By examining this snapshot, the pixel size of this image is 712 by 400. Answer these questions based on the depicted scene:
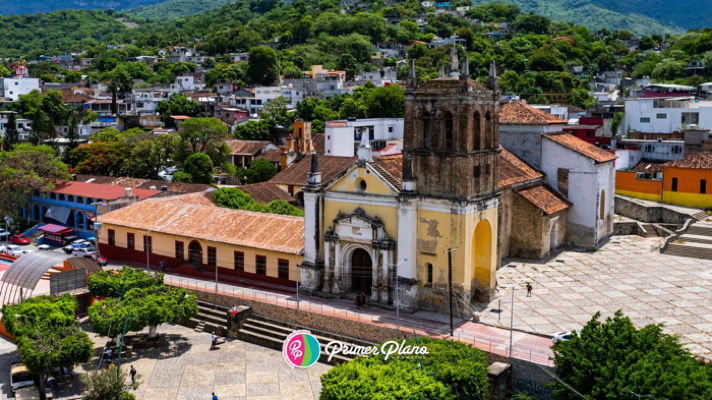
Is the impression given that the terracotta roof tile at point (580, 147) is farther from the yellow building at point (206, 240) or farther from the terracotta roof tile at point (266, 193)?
the terracotta roof tile at point (266, 193)

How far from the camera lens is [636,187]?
176 ft

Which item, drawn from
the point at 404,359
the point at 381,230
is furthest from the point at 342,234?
the point at 404,359

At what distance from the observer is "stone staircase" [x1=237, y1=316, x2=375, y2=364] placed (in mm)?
30445

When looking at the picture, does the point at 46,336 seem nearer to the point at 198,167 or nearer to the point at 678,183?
the point at 198,167

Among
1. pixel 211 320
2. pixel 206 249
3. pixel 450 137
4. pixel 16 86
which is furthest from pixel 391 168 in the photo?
pixel 16 86

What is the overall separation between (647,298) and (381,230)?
1382cm

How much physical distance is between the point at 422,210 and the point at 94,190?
112 feet

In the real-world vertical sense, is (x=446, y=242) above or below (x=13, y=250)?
above

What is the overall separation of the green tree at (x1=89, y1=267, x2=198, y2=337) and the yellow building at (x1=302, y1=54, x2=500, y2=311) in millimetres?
7035

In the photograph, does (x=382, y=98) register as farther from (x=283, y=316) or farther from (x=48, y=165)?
(x=283, y=316)

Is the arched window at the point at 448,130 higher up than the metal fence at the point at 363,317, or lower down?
higher up

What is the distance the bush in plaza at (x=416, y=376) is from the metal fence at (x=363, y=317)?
9.75 ft

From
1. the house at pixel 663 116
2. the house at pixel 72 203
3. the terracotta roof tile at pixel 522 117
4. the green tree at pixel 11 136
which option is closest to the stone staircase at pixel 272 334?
the terracotta roof tile at pixel 522 117

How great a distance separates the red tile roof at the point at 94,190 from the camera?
51938mm
